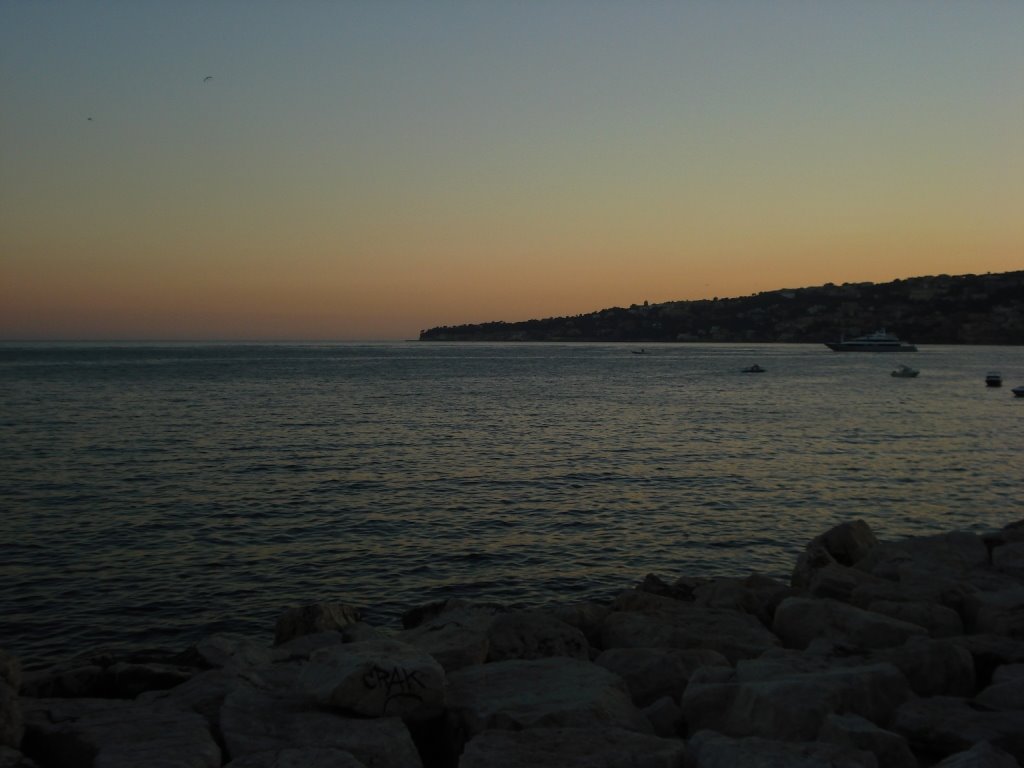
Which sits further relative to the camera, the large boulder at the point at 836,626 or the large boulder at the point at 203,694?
the large boulder at the point at 836,626

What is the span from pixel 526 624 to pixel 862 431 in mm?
32195

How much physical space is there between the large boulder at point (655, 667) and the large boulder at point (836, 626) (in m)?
1.29

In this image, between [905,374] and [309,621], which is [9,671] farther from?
[905,374]

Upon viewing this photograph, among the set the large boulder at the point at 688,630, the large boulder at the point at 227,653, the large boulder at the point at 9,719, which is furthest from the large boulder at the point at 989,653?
the large boulder at the point at 9,719

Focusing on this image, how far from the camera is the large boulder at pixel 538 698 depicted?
6.46 meters

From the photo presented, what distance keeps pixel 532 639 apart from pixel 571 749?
331 centimetres

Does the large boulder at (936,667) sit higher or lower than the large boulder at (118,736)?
lower

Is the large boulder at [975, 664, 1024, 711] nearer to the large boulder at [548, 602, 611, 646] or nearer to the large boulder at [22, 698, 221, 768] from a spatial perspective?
the large boulder at [548, 602, 611, 646]

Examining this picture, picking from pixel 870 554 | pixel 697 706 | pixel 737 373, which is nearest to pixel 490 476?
pixel 870 554

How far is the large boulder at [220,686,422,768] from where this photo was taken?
19.4ft

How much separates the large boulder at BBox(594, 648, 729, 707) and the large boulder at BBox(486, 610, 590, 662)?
0.56 meters

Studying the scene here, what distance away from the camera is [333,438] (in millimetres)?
34719

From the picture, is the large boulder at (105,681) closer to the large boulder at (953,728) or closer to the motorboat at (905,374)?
the large boulder at (953,728)

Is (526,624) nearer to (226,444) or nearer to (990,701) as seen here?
(990,701)
